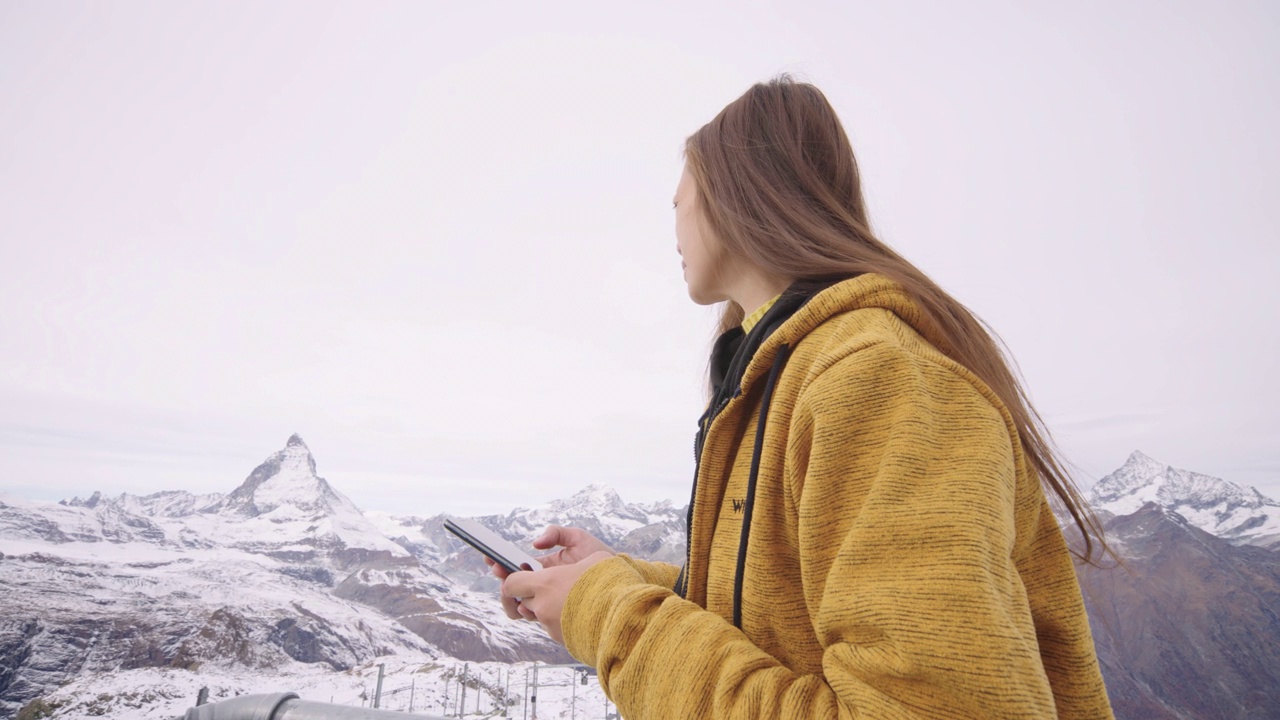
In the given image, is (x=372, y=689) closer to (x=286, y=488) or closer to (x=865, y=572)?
(x=286, y=488)

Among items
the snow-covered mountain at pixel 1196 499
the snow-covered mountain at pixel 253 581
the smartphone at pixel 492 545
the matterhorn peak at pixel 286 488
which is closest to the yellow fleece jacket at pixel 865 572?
the smartphone at pixel 492 545

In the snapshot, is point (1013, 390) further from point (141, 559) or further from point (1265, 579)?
point (1265, 579)

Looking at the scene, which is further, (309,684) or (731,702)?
(309,684)

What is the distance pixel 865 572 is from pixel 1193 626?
42.0 feet

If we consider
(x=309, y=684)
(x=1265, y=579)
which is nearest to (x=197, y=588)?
(x=309, y=684)

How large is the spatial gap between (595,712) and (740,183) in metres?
6.35

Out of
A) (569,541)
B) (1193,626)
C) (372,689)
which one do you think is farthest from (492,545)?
(1193,626)

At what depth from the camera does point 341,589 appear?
21.6ft

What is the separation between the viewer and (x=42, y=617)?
4.67 m

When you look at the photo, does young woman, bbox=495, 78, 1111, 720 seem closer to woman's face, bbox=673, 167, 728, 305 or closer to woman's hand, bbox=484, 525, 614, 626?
woman's face, bbox=673, 167, 728, 305

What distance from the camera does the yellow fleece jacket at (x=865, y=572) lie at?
373mm

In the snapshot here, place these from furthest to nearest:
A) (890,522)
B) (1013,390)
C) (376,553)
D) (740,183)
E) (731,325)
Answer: (376,553)
(731,325)
(740,183)
(1013,390)
(890,522)

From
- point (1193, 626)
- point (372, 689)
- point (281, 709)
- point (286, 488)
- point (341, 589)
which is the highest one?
point (286, 488)

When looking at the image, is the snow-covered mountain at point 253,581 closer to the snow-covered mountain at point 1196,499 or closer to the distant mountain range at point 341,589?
the distant mountain range at point 341,589
